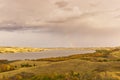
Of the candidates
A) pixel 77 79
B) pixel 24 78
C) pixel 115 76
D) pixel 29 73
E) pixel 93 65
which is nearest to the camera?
pixel 77 79

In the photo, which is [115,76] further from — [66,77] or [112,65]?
[112,65]

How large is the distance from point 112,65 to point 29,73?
11.1 metres

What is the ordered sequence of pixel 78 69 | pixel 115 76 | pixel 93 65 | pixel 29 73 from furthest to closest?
1. pixel 93 65
2. pixel 78 69
3. pixel 29 73
4. pixel 115 76

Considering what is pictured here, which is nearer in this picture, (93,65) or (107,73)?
(107,73)

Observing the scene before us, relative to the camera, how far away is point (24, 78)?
2862 cm

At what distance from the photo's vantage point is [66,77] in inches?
1035

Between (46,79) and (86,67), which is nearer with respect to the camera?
(46,79)

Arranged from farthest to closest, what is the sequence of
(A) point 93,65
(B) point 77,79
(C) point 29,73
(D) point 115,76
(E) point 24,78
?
1. (A) point 93,65
2. (C) point 29,73
3. (E) point 24,78
4. (D) point 115,76
5. (B) point 77,79

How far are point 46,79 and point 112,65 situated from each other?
443 inches

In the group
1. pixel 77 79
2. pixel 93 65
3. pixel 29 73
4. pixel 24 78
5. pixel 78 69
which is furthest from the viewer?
pixel 93 65

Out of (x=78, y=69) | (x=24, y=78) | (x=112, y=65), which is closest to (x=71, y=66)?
(x=78, y=69)

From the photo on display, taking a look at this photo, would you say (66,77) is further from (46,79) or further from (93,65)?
(93,65)

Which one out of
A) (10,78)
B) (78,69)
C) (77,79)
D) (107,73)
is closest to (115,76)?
(107,73)

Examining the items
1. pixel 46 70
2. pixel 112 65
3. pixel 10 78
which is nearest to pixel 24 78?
pixel 10 78
